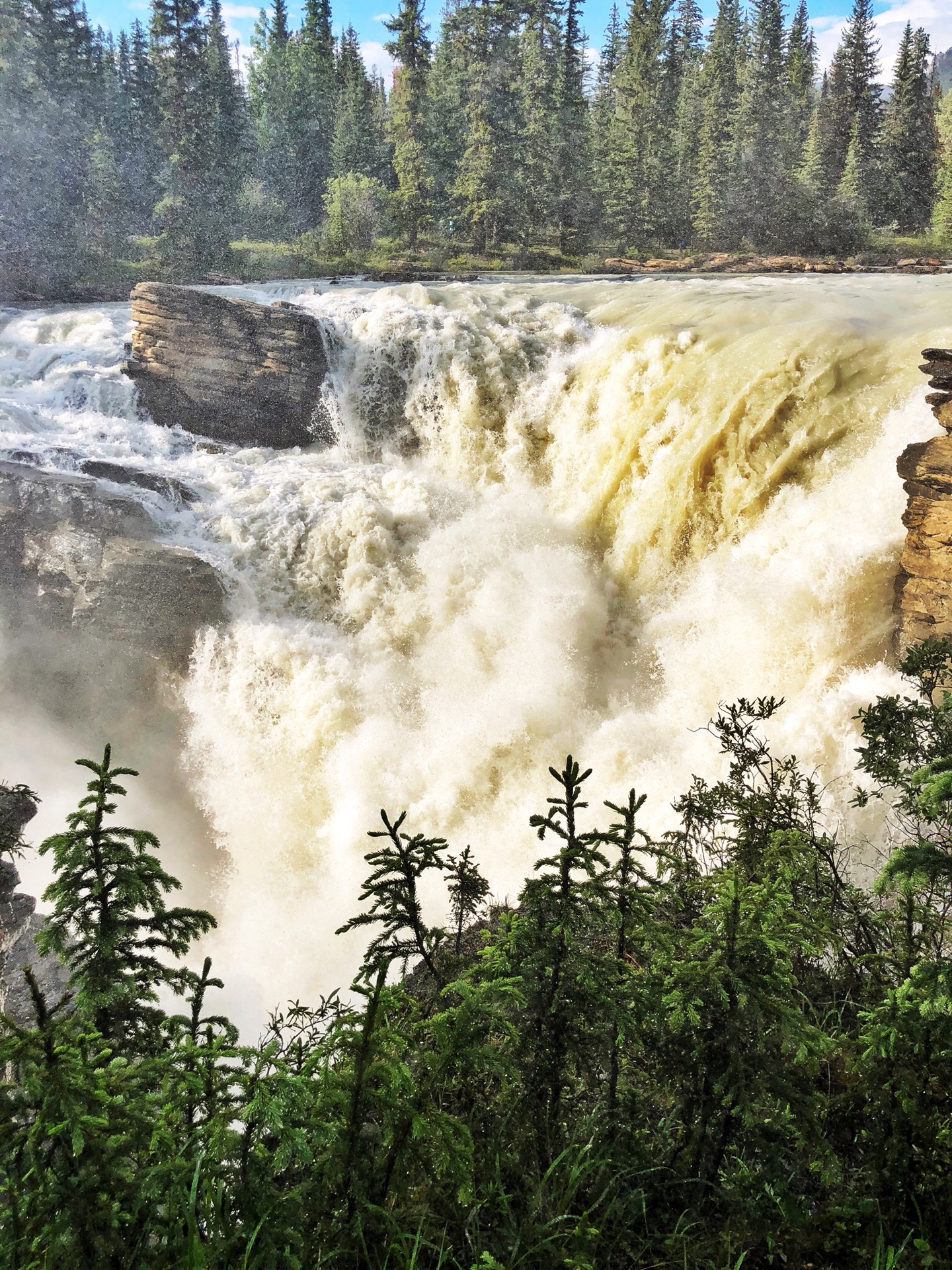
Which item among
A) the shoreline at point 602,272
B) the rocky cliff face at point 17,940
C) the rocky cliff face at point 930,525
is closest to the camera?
the rocky cliff face at point 17,940

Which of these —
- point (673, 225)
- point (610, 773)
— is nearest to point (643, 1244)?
point (610, 773)

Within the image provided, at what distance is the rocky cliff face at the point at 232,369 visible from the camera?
14.5 meters

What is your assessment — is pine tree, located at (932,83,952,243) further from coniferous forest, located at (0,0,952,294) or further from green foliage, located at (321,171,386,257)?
green foliage, located at (321,171,386,257)

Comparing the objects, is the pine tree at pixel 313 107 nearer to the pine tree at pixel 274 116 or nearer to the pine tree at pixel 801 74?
the pine tree at pixel 274 116

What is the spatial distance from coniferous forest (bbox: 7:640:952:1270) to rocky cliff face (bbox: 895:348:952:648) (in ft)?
18.3

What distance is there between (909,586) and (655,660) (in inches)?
111

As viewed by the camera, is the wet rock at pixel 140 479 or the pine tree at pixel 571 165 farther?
the pine tree at pixel 571 165

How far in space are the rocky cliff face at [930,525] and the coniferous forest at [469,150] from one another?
25.3m

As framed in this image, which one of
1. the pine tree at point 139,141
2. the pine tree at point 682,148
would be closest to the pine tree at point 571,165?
the pine tree at point 682,148

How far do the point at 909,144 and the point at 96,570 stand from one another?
119 ft

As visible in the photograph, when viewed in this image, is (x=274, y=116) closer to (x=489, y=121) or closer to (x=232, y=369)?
(x=489, y=121)

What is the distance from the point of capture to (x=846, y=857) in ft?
17.1

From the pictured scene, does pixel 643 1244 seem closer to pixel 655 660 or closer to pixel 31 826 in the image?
pixel 655 660

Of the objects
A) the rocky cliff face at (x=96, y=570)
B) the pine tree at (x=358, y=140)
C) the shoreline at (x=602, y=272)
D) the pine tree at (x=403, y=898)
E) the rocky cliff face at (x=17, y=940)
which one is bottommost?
the rocky cliff face at (x=17, y=940)
